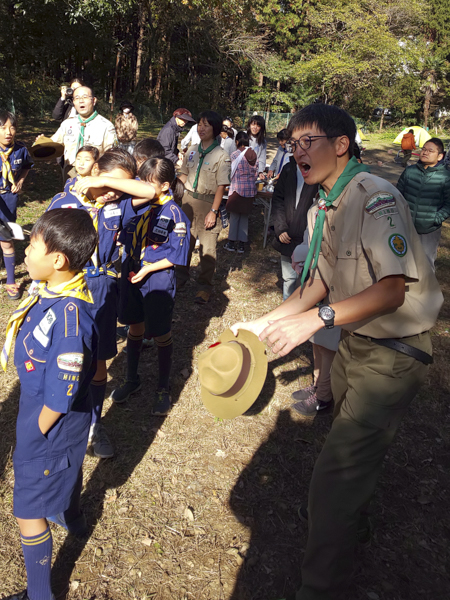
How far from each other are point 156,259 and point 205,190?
239cm

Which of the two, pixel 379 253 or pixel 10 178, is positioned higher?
pixel 379 253

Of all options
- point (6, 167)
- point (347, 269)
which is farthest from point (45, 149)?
point (347, 269)

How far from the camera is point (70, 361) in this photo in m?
2.03

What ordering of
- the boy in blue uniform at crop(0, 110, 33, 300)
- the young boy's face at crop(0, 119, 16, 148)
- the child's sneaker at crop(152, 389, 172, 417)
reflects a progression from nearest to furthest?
the child's sneaker at crop(152, 389, 172, 417)
the young boy's face at crop(0, 119, 16, 148)
the boy in blue uniform at crop(0, 110, 33, 300)

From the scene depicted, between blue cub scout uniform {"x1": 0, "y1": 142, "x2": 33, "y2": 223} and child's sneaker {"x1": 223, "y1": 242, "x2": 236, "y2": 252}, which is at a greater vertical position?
blue cub scout uniform {"x1": 0, "y1": 142, "x2": 33, "y2": 223}

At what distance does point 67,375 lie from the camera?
2027 millimetres

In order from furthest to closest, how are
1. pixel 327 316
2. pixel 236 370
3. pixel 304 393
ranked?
pixel 304 393 → pixel 236 370 → pixel 327 316

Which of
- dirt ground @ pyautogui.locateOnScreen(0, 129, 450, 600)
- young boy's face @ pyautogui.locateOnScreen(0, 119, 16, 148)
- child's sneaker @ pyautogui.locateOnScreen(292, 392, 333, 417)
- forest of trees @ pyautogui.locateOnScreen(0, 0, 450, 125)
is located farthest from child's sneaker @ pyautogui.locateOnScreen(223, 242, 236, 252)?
forest of trees @ pyautogui.locateOnScreen(0, 0, 450, 125)

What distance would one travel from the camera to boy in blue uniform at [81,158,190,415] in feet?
12.0

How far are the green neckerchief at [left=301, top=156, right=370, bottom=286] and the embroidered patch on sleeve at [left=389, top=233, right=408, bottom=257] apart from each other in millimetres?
390

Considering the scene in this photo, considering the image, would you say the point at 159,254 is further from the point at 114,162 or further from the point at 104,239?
the point at 114,162

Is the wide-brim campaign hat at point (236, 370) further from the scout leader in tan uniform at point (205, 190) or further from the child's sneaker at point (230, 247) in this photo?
the child's sneaker at point (230, 247)

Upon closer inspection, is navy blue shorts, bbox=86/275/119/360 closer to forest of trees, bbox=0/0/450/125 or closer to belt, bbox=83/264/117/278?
belt, bbox=83/264/117/278

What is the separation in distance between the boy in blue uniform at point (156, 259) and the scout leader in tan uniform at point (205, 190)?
197 centimetres
